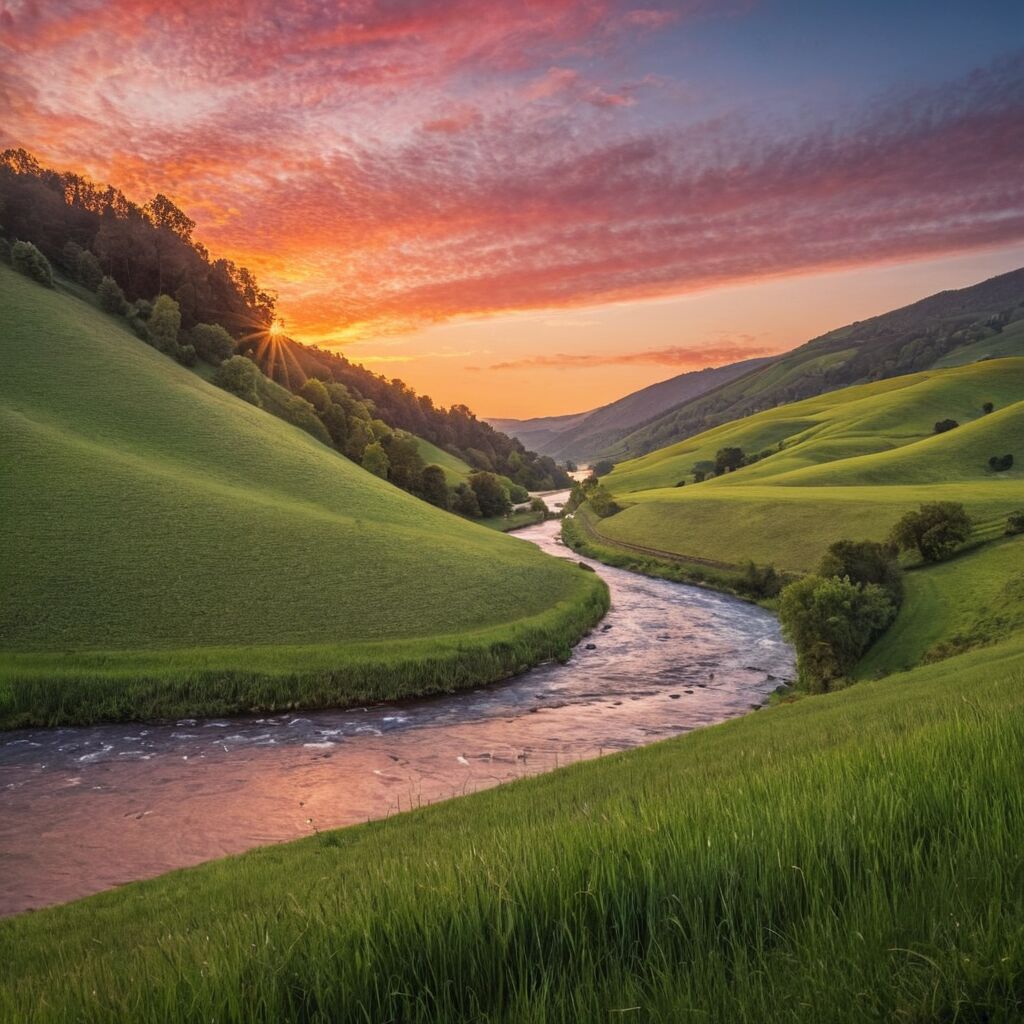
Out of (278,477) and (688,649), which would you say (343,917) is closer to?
(688,649)

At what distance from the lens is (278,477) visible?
67812mm

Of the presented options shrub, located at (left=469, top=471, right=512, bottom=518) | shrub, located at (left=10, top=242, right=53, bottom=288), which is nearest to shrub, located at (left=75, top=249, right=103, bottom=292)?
shrub, located at (left=10, top=242, right=53, bottom=288)

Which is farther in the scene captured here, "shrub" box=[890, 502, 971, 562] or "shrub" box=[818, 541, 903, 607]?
"shrub" box=[890, 502, 971, 562]

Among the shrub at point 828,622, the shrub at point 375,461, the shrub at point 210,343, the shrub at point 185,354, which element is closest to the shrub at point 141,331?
the shrub at point 185,354

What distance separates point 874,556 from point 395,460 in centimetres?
Result: 7505

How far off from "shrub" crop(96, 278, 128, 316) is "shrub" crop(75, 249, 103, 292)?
16.2ft

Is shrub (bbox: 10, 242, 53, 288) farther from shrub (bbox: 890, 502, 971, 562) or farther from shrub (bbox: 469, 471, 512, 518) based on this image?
shrub (bbox: 890, 502, 971, 562)

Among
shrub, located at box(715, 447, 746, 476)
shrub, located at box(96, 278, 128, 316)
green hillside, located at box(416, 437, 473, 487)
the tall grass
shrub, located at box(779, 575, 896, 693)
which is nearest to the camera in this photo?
the tall grass

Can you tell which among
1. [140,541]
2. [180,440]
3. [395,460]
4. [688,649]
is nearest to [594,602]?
[688,649]

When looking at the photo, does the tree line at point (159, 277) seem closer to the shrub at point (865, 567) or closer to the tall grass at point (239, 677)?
the tall grass at point (239, 677)

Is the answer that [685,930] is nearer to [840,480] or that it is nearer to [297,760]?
[297,760]

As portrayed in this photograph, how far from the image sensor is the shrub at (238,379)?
94500mm

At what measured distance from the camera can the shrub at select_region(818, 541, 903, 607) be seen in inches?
1702

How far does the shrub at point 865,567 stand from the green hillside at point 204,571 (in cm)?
1739
